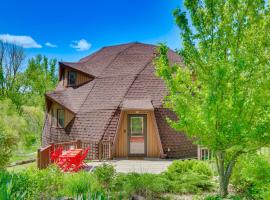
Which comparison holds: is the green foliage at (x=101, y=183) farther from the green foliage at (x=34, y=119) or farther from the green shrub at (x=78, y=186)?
the green foliage at (x=34, y=119)

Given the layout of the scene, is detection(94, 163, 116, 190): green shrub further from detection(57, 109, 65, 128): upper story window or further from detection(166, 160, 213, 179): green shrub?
detection(57, 109, 65, 128): upper story window

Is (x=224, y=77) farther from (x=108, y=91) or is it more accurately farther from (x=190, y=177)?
(x=108, y=91)

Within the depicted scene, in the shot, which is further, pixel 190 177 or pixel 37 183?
pixel 190 177

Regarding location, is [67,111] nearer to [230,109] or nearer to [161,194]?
[161,194]

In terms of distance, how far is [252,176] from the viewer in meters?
8.27

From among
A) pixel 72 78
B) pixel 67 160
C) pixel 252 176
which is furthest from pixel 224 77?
pixel 72 78

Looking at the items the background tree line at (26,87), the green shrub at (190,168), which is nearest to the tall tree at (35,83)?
the background tree line at (26,87)

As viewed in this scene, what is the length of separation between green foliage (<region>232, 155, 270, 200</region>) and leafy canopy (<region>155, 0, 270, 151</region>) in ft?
2.15

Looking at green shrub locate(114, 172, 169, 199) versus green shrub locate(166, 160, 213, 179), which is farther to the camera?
green shrub locate(166, 160, 213, 179)

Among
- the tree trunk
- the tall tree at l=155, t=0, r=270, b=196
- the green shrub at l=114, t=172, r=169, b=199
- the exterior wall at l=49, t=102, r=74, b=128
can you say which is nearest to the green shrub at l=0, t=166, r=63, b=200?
the green shrub at l=114, t=172, r=169, b=199

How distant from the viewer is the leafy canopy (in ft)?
24.4

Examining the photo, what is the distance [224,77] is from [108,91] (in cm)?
1294

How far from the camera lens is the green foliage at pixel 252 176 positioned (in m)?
7.98

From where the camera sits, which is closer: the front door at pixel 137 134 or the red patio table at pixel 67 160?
the red patio table at pixel 67 160
